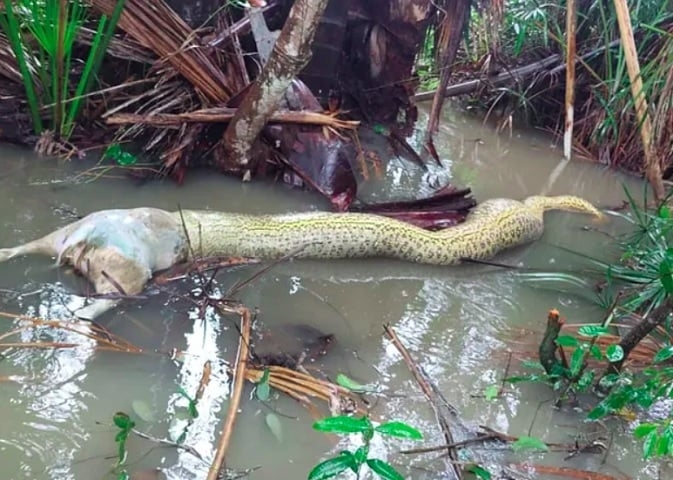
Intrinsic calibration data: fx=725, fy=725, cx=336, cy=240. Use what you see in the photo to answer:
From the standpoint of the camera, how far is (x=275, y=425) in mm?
2387

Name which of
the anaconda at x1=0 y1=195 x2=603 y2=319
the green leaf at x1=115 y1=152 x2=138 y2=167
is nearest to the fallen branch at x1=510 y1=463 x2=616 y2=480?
the anaconda at x1=0 y1=195 x2=603 y2=319

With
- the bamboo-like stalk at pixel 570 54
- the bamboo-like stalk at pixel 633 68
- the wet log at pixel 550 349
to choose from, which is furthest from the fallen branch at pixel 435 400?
the bamboo-like stalk at pixel 570 54

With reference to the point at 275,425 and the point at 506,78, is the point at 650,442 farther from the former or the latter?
the point at 506,78

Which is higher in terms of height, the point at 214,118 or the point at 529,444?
the point at 214,118

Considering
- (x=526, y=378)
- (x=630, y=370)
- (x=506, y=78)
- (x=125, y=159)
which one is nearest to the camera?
(x=526, y=378)

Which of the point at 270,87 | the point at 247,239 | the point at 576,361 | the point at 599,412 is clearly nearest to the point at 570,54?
the point at 270,87

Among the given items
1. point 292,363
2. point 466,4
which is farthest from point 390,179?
point 292,363

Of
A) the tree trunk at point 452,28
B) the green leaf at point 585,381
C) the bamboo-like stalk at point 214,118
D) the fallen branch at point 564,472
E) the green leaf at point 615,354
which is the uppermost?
the tree trunk at point 452,28

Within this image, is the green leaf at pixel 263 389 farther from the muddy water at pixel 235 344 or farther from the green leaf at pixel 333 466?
the green leaf at pixel 333 466

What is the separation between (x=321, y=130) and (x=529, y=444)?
2.68 meters

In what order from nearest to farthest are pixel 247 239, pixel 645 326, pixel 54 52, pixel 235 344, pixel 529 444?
pixel 529 444, pixel 645 326, pixel 235 344, pixel 247 239, pixel 54 52

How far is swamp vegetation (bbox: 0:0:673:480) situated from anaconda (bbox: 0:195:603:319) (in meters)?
0.19

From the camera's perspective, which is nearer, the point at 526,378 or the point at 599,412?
A: the point at 599,412

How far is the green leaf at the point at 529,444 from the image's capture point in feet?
7.50
